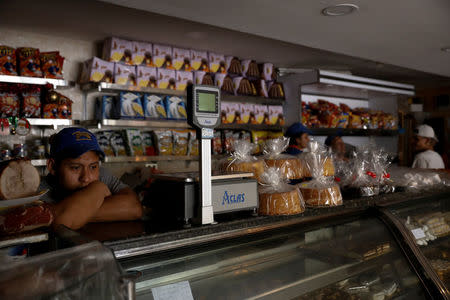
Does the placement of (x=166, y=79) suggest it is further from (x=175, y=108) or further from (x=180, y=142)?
(x=180, y=142)

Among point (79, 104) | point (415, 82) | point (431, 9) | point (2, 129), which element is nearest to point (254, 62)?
point (79, 104)

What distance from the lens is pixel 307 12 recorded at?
7.70ft

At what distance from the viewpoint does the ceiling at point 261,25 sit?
224 centimetres

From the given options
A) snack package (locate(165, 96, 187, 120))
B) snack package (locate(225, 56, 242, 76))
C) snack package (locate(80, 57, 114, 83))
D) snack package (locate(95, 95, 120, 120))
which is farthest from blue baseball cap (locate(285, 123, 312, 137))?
snack package (locate(80, 57, 114, 83))

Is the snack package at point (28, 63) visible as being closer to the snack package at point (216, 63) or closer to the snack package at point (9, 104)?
the snack package at point (9, 104)

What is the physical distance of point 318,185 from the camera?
66.9 inches

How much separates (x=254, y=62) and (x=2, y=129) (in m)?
3.00

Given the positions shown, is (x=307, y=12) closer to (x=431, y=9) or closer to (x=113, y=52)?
(x=431, y=9)

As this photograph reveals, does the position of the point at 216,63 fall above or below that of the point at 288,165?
above

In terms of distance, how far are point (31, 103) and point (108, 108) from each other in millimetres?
694

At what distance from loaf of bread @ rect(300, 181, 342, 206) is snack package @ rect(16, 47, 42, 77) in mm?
2641

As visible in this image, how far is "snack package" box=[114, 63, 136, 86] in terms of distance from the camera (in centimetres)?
350

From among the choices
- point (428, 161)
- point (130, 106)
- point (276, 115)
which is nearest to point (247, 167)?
point (130, 106)

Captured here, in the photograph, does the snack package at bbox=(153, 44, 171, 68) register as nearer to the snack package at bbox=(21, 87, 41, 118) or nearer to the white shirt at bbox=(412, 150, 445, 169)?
the snack package at bbox=(21, 87, 41, 118)
